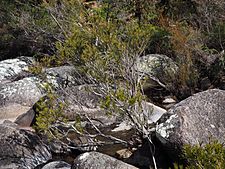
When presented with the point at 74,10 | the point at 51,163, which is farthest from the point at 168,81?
the point at 51,163

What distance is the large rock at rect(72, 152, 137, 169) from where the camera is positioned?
687cm

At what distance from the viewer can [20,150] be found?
27.4 ft

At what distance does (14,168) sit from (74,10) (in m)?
5.24

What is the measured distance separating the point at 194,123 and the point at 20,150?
317 cm

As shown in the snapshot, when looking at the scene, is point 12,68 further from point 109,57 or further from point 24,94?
point 109,57

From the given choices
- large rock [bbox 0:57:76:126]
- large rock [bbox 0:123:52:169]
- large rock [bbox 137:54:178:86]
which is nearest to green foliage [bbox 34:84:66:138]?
large rock [bbox 0:123:52:169]

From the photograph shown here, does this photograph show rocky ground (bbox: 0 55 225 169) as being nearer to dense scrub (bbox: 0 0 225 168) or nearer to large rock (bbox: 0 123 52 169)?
large rock (bbox: 0 123 52 169)

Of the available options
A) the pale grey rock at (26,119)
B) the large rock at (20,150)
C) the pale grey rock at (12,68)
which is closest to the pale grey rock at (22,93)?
the pale grey rock at (26,119)

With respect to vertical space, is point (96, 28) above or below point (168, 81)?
above

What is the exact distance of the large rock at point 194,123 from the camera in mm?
7121

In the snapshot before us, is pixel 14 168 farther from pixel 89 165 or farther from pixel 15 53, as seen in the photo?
pixel 15 53

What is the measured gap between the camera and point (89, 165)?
22.7ft

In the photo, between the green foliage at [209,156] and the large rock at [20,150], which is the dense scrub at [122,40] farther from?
the large rock at [20,150]

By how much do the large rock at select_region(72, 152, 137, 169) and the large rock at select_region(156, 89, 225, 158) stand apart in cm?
80
